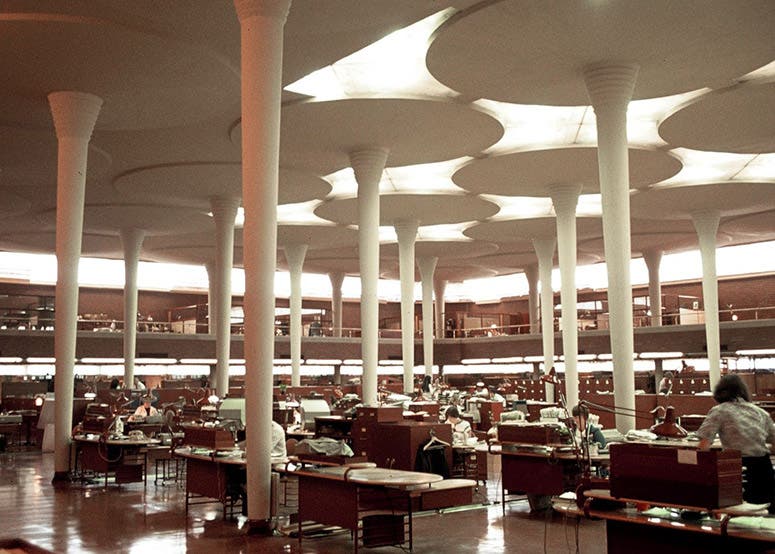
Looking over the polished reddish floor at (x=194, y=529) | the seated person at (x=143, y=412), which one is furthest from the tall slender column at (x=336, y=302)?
the polished reddish floor at (x=194, y=529)

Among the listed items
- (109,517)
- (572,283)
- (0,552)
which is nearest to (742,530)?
(0,552)

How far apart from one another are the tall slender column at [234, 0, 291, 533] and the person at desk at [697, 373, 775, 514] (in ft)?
17.9

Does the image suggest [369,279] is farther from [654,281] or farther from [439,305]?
[439,305]

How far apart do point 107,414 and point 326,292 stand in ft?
102

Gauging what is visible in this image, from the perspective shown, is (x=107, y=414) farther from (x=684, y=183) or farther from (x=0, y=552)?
(x=684, y=183)

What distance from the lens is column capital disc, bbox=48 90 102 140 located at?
1528cm

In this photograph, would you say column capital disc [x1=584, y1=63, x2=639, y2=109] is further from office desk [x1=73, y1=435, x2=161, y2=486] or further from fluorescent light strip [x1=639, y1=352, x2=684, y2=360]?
fluorescent light strip [x1=639, y1=352, x2=684, y2=360]

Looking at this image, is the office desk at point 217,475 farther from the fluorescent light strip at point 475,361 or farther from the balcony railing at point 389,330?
the fluorescent light strip at point 475,361

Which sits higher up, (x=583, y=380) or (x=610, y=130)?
(x=610, y=130)

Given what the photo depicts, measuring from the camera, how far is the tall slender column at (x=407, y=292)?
27.1m

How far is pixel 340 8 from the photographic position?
11719mm

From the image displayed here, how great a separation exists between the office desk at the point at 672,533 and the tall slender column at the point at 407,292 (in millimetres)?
20076

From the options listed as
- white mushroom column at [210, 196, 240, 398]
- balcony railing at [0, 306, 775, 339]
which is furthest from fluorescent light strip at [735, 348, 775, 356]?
white mushroom column at [210, 196, 240, 398]

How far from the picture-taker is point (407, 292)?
27109 mm
